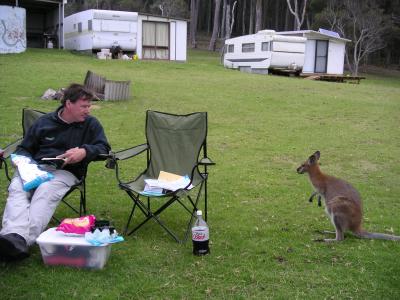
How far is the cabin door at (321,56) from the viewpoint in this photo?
83.0ft

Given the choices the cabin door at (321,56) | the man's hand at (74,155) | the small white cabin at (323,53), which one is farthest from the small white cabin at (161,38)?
the man's hand at (74,155)

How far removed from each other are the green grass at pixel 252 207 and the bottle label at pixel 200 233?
A: 6.2 inches

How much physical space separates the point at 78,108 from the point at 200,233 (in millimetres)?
1521

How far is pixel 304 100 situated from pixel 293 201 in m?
8.41

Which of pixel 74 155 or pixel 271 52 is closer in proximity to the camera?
pixel 74 155

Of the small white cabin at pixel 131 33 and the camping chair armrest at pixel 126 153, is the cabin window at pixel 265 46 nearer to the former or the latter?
the small white cabin at pixel 131 33

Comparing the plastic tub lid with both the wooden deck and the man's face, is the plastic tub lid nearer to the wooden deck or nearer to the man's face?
the man's face

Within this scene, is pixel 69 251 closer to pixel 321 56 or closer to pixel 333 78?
pixel 333 78

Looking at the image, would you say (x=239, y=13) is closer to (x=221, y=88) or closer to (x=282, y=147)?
(x=221, y=88)

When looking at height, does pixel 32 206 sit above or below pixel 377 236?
above

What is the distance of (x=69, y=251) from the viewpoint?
145 inches

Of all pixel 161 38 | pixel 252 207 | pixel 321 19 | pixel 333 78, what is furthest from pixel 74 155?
pixel 321 19

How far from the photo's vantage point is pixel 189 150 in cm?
522

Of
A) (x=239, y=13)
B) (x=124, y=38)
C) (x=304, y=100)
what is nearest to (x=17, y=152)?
(x=304, y=100)
